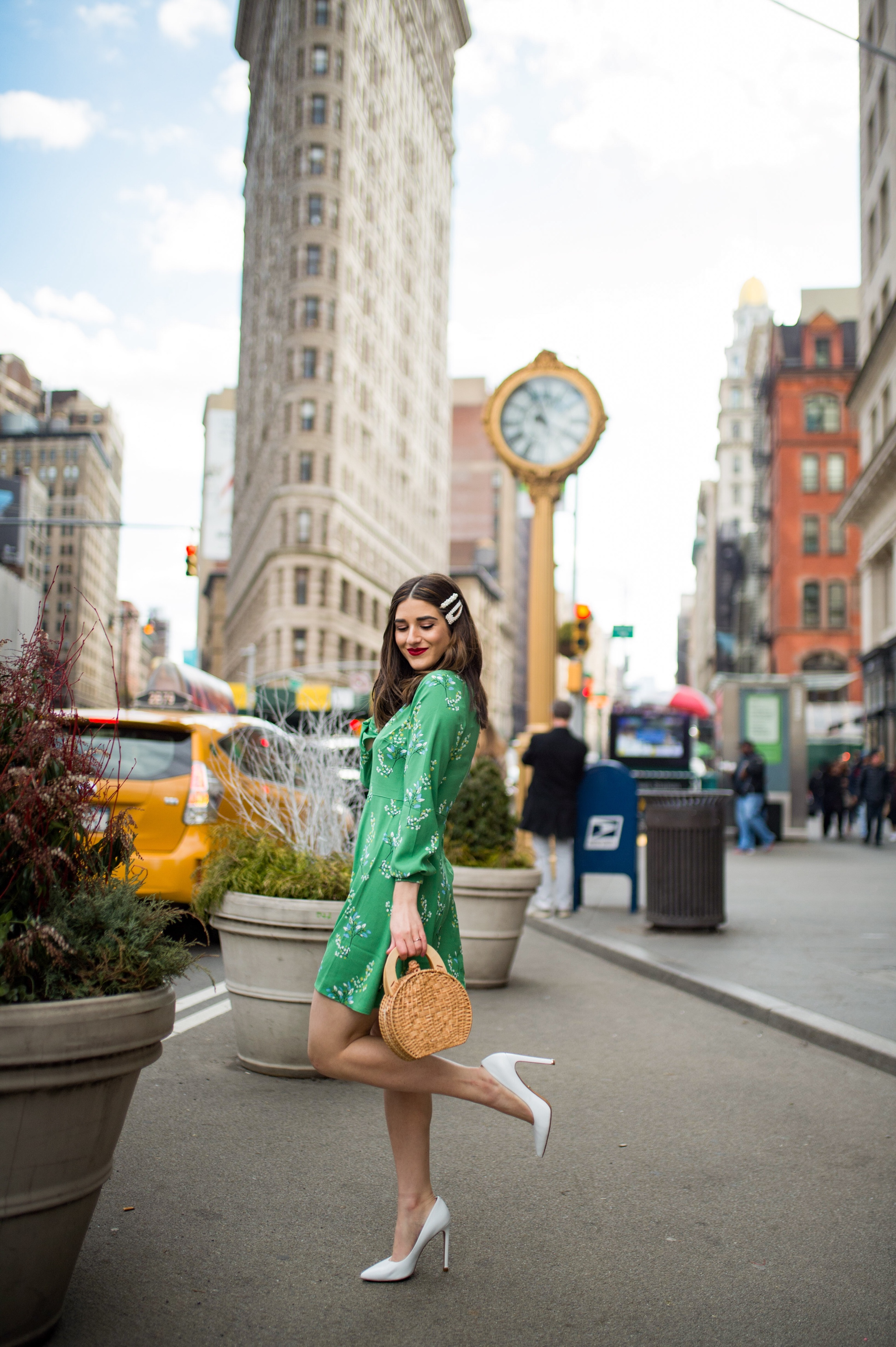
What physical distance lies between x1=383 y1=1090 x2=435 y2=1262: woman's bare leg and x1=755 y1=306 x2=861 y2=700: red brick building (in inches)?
2523

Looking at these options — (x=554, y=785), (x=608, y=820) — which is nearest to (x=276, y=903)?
(x=554, y=785)

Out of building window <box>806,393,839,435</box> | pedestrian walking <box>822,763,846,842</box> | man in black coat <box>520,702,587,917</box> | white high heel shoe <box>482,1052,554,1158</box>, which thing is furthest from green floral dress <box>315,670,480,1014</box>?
building window <box>806,393,839,435</box>

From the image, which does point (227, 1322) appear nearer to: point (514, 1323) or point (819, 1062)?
point (514, 1323)

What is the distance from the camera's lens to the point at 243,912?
538 centimetres

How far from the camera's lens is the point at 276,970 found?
5.34m

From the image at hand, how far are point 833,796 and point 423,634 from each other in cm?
2609

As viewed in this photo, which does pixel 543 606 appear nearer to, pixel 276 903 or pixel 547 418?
pixel 547 418

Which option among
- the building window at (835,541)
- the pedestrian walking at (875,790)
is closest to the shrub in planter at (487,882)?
the pedestrian walking at (875,790)

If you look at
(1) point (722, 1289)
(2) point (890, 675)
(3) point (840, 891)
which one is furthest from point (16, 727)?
(2) point (890, 675)

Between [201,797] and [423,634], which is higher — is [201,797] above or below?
below

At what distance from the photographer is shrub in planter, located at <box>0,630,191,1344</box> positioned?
258 cm

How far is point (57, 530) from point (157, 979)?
498 ft

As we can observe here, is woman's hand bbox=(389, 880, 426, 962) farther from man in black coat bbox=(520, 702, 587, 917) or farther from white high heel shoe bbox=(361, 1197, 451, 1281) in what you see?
man in black coat bbox=(520, 702, 587, 917)

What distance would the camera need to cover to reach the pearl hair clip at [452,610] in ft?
11.2
